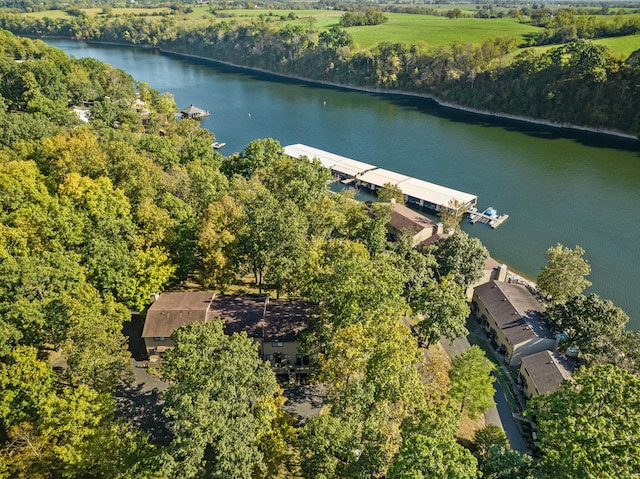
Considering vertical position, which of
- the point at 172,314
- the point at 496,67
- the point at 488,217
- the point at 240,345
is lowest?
the point at 488,217

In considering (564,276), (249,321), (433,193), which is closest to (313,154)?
(433,193)

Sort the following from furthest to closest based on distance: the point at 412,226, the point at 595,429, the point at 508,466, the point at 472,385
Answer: the point at 412,226
the point at 472,385
the point at 508,466
the point at 595,429

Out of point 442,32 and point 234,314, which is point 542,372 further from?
point 442,32

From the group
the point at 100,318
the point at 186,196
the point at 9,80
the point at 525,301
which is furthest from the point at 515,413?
the point at 9,80

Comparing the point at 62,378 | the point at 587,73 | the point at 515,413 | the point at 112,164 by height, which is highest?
the point at 587,73

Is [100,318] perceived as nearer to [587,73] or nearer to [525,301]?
[525,301]

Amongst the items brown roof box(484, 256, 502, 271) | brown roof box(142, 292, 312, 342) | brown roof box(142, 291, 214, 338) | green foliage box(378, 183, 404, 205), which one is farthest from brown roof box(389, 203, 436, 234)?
brown roof box(142, 291, 214, 338)
